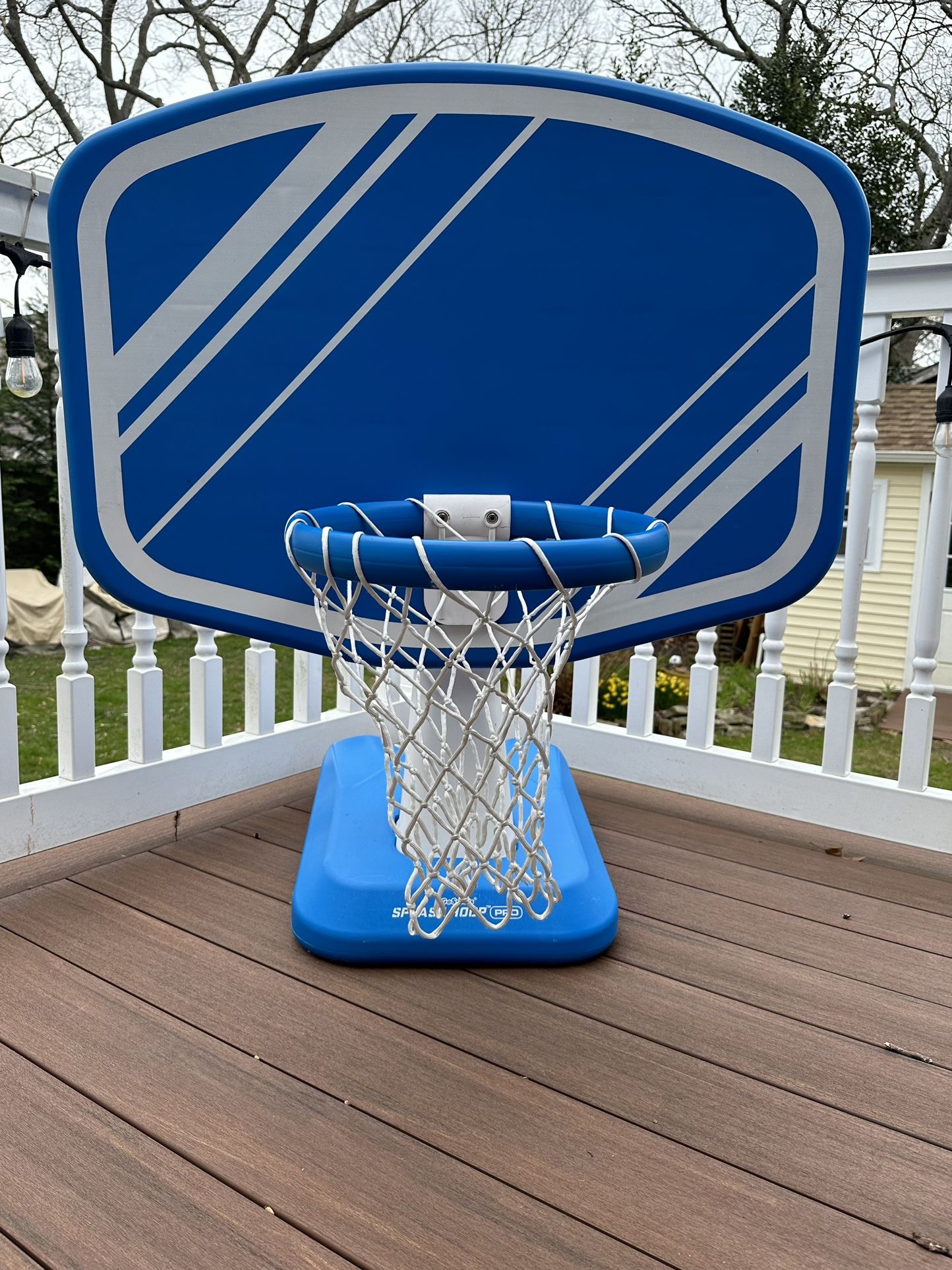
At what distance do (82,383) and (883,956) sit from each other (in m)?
1.45

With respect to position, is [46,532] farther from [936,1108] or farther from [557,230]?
[936,1108]

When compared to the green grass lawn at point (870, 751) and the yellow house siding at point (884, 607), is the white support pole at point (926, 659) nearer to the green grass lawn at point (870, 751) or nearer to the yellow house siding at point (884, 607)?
the green grass lawn at point (870, 751)

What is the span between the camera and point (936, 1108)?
1.14m

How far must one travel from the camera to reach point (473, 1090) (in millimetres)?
1149

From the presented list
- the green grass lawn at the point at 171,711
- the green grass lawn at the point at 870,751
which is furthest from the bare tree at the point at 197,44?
the green grass lawn at the point at 870,751

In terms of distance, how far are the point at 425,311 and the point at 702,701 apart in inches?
43.1

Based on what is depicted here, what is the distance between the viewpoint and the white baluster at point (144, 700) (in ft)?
6.12

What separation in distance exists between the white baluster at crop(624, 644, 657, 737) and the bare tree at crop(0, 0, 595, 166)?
30.2ft

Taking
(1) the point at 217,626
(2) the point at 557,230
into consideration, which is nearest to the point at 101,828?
(1) the point at 217,626

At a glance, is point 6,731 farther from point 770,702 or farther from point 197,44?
point 197,44

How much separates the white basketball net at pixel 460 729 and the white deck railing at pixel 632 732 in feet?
1.29

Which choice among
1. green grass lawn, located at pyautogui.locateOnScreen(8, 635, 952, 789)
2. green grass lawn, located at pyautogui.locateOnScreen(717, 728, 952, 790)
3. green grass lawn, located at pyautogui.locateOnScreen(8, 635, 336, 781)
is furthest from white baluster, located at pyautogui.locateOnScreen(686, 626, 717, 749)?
green grass lawn, located at pyautogui.locateOnScreen(717, 728, 952, 790)

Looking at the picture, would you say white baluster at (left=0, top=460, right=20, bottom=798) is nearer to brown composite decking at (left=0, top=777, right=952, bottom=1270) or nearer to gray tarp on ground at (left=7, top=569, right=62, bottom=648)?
brown composite decking at (left=0, top=777, right=952, bottom=1270)

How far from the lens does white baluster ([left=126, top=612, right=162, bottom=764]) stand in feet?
6.12
